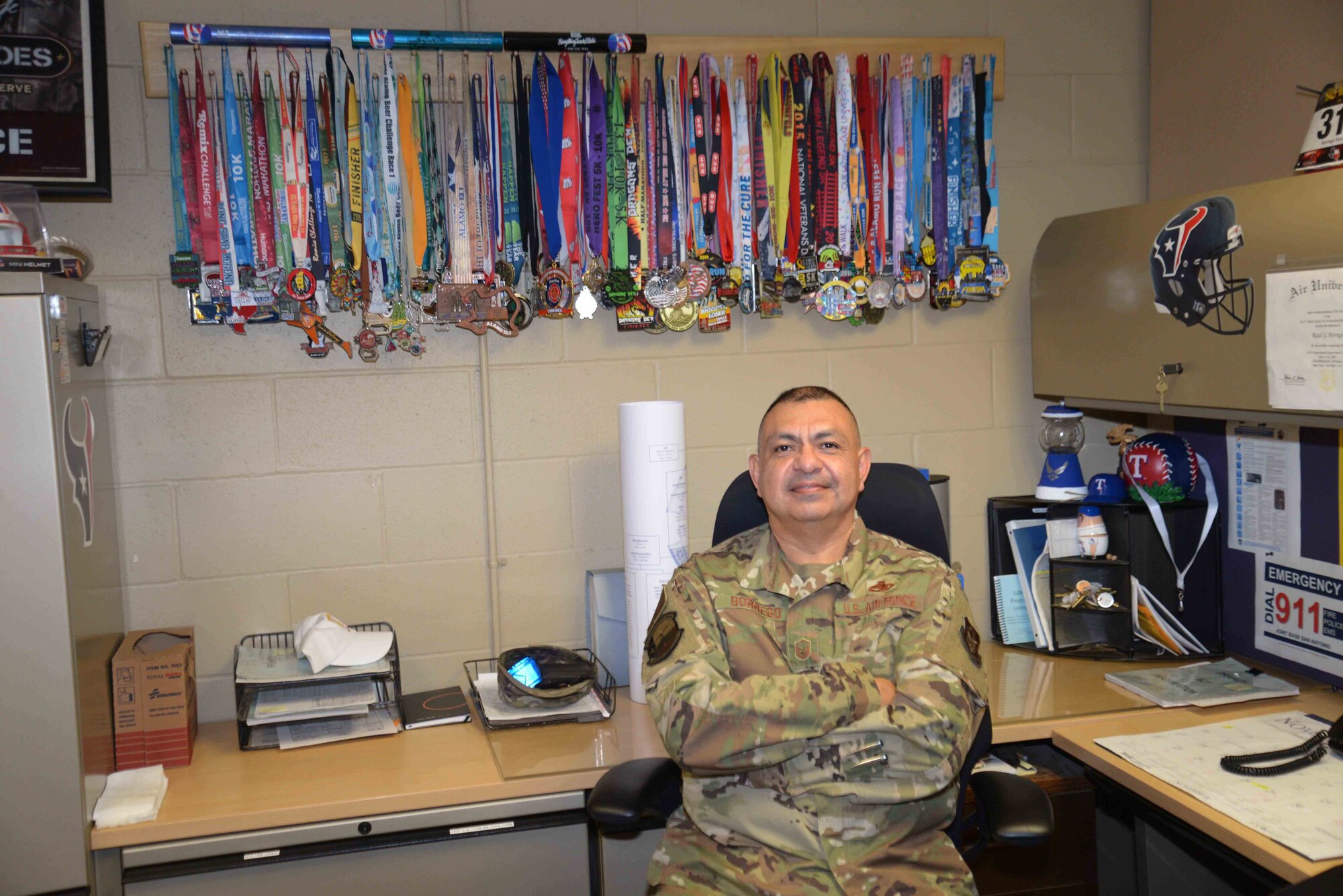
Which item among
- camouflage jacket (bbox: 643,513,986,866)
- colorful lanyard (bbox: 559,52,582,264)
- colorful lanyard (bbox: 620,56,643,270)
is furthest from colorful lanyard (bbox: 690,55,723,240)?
camouflage jacket (bbox: 643,513,986,866)

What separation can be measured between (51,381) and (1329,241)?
2.30 metres

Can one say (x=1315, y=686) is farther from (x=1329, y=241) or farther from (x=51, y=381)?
(x=51, y=381)

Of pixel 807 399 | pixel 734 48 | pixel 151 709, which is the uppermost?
pixel 734 48

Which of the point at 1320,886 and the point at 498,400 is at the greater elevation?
the point at 498,400

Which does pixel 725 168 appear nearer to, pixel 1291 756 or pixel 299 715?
pixel 299 715

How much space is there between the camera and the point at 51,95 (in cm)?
233

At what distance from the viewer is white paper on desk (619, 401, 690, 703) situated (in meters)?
2.41

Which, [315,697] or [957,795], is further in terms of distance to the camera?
[315,697]

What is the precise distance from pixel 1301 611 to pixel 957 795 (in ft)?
3.77

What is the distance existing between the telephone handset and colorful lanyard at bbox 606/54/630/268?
1.69 meters

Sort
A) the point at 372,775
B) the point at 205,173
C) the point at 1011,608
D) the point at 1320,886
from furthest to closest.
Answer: the point at 1011,608 → the point at 205,173 → the point at 372,775 → the point at 1320,886

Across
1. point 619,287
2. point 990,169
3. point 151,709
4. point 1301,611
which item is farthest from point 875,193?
point 151,709

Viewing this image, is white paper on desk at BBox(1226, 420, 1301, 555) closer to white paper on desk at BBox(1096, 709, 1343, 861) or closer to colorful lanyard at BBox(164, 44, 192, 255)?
white paper on desk at BBox(1096, 709, 1343, 861)

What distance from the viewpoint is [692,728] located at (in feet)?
5.67
